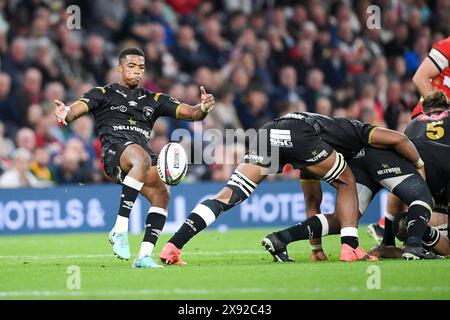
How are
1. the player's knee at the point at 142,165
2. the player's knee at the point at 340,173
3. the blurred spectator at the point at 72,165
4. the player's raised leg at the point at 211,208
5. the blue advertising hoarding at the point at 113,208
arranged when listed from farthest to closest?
the blurred spectator at the point at 72,165 → the blue advertising hoarding at the point at 113,208 → the player's knee at the point at 340,173 → the player's raised leg at the point at 211,208 → the player's knee at the point at 142,165

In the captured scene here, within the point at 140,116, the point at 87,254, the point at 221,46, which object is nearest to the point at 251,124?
the point at 221,46

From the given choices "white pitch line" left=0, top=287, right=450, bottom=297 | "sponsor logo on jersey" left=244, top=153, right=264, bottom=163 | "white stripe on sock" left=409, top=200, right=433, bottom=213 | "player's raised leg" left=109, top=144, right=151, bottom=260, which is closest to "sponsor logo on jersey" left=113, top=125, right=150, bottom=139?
"player's raised leg" left=109, top=144, right=151, bottom=260

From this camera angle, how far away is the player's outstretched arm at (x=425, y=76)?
35.7 feet

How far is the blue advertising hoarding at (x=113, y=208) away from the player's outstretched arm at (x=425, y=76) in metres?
4.81

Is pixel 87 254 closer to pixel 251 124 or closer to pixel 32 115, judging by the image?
pixel 32 115

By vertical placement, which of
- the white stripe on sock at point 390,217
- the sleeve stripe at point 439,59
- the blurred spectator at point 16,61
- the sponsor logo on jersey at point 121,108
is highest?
the blurred spectator at point 16,61

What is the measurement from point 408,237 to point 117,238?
2841 mm

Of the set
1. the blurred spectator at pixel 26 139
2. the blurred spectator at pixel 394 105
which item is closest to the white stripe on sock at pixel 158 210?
the blurred spectator at pixel 26 139

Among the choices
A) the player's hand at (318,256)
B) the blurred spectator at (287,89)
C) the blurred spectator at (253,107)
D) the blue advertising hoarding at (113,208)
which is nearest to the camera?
the player's hand at (318,256)

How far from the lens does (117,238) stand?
29.1 feet

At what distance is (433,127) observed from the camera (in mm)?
10070

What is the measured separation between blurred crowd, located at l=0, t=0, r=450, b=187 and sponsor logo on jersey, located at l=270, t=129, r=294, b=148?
6.67m

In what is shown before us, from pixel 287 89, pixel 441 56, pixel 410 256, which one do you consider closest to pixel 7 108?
pixel 287 89

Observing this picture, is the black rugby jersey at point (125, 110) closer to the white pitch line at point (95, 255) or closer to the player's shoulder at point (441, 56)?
the white pitch line at point (95, 255)
